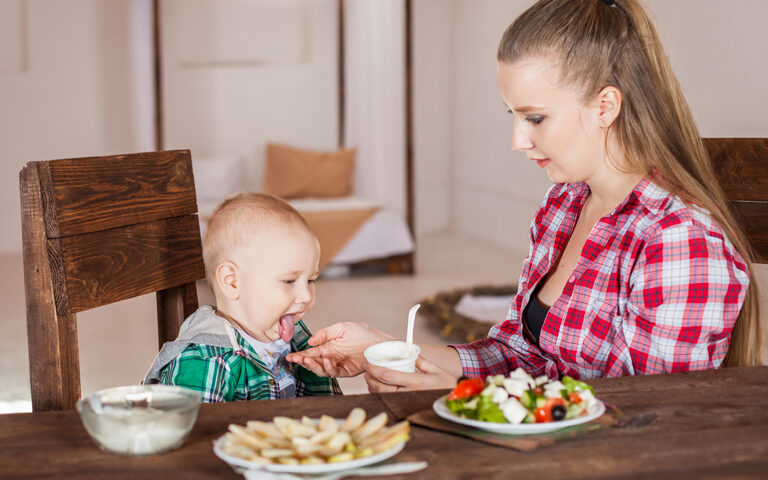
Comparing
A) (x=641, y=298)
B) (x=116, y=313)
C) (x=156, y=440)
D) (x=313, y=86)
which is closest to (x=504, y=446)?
(x=156, y=440)

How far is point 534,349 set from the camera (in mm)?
1654

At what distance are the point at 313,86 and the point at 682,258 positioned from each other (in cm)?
609

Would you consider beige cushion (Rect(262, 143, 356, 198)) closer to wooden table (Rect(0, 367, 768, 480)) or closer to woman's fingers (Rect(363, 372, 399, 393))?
woman's fingers (Rect(363, 372, 399, 393))

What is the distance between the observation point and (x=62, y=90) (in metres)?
6.82

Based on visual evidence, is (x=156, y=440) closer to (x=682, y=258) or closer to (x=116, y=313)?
(x=682, y=258)

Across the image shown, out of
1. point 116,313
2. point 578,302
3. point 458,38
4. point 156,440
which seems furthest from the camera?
point 458,38

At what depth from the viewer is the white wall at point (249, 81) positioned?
6949mm

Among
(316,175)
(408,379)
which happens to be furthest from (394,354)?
(316,175)

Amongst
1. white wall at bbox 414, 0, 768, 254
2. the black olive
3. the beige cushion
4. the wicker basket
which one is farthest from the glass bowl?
the beige cushion

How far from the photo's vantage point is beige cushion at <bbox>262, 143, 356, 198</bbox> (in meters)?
6.16

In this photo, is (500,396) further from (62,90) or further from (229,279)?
(62,90)

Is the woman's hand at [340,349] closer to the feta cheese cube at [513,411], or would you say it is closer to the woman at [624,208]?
the woman at [624,208]

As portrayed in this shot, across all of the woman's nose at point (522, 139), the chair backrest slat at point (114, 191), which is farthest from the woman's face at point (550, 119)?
the chair backrest slat at point (114, 191)

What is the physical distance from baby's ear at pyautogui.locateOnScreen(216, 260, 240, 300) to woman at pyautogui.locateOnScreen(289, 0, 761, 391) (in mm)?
181
